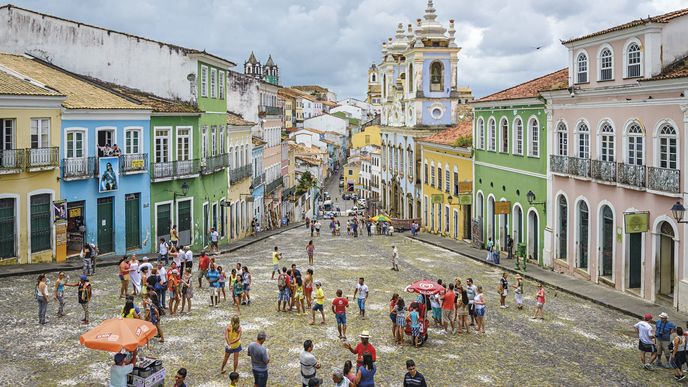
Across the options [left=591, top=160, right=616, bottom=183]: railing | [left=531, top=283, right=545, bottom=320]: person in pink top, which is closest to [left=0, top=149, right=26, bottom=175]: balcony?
[left=531, top=283, right=545, bottom=320]: person in pink top

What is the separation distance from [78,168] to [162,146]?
5.52 metres

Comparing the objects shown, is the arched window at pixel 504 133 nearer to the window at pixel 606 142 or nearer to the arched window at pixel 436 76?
the window at pixel 606 142

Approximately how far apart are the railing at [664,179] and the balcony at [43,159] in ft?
66.9

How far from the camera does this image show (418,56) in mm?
60500

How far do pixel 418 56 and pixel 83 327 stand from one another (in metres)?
46.7

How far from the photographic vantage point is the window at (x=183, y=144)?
34250mm

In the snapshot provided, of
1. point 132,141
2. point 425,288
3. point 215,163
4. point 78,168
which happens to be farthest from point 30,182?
point 425,288

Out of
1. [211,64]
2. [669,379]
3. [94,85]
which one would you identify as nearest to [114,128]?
[94,85]

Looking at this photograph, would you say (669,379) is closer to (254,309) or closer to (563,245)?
(254,309)

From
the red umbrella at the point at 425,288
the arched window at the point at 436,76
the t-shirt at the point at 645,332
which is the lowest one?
the t-shirt at the point at 645,332

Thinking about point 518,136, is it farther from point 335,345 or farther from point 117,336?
point 117,336

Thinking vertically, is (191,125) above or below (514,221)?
above

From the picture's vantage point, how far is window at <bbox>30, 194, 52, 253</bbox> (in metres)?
26.5

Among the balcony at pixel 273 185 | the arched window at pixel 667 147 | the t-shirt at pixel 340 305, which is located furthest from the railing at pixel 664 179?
the balcony at pixel 273 185
